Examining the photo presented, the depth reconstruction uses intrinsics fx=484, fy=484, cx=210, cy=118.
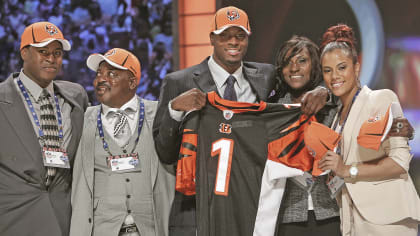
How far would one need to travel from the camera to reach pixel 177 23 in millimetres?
5273

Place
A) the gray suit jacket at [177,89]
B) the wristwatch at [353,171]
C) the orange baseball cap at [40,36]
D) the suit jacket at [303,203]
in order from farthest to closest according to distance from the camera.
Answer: the orange baseball cap at [40,36], the gray suit jacket at [177,89], the suit jacket at [303,203], the wristwatch at [353,171]

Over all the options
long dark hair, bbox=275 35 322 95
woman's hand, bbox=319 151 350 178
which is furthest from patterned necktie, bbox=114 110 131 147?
woman's hand, bbox=319 151 350 178

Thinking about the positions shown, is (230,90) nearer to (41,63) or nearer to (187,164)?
(187,164)

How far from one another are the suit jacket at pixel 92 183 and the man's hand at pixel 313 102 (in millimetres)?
930

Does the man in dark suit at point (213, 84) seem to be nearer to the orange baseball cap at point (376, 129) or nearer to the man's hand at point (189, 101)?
the man's hand at point (189, 101)

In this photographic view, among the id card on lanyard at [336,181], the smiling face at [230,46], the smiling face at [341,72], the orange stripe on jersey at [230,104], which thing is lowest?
the id card on lanyard at [336,181]


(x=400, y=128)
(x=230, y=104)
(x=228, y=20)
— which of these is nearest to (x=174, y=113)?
(x=230, y=104)

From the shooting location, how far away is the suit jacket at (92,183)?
287 cm

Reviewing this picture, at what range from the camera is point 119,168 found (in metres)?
2.89

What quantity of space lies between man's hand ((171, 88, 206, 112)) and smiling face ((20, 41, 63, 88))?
97 cm

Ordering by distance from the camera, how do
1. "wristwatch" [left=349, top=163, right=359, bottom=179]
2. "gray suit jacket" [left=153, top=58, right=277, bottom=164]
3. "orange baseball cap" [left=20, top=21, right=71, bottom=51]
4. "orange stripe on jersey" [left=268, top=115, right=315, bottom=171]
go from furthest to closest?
1. "orange baseball cap" [left=20, top=21, right=71, bottom=51]
2. "gray suit jacket" [left=153, top=58, right=277, bottom=164]
3. "orange stripe on jersey" [left=268, top=115, right=315, bottom=171]
4. "wristwatch" [left=349, top=163, right=359, bottom=179]

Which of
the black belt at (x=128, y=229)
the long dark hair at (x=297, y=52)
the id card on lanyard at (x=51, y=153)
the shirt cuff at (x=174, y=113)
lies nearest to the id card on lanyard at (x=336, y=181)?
the long dark hair at (x=297, y=52)

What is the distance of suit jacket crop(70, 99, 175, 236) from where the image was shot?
287 cm

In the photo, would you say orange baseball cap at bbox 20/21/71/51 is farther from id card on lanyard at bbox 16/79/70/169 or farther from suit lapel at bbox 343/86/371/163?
suit lapel at bbox 343/86/371/163
